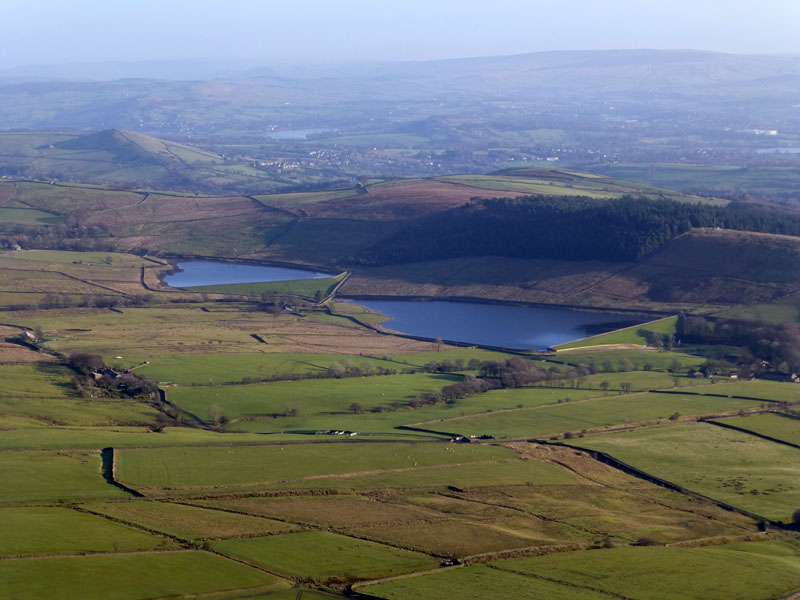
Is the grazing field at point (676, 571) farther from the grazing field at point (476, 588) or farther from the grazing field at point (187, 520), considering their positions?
the grazing field at point (187, 520)


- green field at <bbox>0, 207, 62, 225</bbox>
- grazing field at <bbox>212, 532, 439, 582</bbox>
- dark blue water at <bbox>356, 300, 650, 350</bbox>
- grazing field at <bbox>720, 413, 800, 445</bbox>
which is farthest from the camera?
green field at <bbox>0, 207, 62, 225</bbox>

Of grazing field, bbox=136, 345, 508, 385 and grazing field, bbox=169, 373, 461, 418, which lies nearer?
grazing field, bbox=169, 373, 461, 418

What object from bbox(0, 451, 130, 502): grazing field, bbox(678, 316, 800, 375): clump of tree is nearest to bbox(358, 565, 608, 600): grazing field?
bbox(0, 451, 130, 502): grazing field

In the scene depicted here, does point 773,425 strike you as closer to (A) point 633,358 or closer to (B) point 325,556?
(A) point 633,358

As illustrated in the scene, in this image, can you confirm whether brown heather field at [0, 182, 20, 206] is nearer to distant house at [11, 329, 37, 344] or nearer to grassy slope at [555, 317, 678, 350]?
distant house at [11, 329, 37, 344]

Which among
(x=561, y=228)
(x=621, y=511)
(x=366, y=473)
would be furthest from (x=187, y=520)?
(x=561, y=228)
